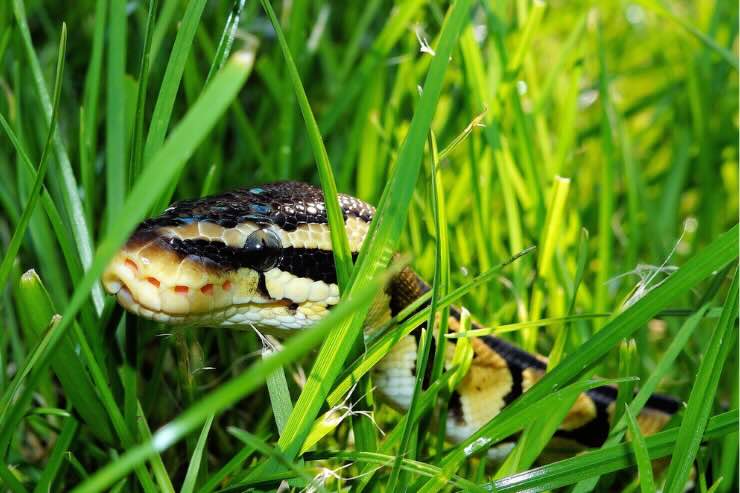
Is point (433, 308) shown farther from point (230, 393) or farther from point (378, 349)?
point (230, 393)

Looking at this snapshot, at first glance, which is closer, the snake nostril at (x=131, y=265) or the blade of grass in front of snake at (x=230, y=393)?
the blade of grass in front of snake at (x=230, y=393)

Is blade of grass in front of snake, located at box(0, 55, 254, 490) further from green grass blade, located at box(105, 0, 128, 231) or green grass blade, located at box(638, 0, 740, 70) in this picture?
green grass blade, located at box(638, 0, 740, 70)

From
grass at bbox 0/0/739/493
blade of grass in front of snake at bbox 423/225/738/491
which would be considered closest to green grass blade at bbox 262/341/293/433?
grass at bbox 0/0/739/493

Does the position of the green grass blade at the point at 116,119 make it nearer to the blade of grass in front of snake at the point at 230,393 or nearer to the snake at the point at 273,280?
the snake at the point at 273,280

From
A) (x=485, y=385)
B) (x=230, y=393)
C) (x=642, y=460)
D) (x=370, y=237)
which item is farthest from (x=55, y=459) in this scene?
→ (x=485, y=385)

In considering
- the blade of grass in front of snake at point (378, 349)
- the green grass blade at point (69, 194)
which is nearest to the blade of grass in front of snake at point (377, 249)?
the blade of grass in front of snake at point (378, 349)

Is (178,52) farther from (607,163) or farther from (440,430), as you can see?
(607,163)

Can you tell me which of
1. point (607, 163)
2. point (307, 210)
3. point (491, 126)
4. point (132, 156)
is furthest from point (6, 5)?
point (607, 163)
